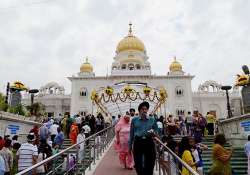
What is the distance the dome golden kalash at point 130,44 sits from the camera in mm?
54031

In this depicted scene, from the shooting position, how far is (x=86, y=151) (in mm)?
10203

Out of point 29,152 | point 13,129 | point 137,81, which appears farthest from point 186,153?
point 137,81

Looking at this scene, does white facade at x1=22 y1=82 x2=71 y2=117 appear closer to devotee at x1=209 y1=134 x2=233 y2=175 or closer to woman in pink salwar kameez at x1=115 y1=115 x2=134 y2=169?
woman in pink salwar kameez at x1=115 y1=115 x2=134 y2=169

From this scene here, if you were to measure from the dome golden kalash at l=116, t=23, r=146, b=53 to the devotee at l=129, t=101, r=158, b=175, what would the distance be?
159 ft

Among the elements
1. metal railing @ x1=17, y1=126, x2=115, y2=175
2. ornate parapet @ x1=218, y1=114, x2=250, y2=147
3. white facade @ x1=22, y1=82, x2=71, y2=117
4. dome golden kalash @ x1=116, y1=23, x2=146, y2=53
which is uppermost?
dome golden kalash @ x1=116, y1=23, x2=146, y2=53

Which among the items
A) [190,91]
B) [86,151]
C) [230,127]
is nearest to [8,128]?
[86,151]

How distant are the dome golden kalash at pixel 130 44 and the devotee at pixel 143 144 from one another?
48.5 meters

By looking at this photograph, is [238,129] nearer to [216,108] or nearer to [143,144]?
[143,144]

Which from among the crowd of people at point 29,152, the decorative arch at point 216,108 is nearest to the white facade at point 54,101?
the decorative arch at point 216,108

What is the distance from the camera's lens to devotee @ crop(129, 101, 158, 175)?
580 centimetres

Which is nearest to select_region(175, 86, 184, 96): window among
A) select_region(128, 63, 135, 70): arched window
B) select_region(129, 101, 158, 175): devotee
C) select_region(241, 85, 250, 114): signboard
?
select_region(128, 63, 135, 70): arched window

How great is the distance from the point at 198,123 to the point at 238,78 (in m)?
3.21

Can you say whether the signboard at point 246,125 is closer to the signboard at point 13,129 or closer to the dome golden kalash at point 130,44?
the signboard at point 13,129

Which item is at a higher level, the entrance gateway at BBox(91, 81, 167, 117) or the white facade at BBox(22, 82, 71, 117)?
the white facade at BBox(22, 82, 71, 117)
